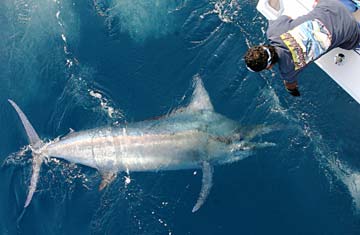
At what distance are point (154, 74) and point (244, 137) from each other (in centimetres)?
189

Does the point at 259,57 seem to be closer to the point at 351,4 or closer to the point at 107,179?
the point at 351,4

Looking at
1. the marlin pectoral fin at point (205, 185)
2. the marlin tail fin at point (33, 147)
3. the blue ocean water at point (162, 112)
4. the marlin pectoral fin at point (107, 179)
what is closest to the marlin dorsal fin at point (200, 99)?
the blue ocean water at point (162, 112)

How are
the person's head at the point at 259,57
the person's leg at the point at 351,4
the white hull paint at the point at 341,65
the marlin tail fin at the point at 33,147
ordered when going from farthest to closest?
the marlin tail fin at the point at 33,147
the white hull paint at the point at 341,65
the person's leg at the point at 351,4
the person's head at the point at 259,57

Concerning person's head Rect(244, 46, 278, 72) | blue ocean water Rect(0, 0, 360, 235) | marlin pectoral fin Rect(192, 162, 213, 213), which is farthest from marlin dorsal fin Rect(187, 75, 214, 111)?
person's head Rect(244, 46, 278, 72)

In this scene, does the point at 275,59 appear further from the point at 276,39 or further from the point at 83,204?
the point at 83,204

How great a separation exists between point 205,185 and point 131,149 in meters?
1.38

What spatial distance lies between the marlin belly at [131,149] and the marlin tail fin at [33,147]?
192 mm

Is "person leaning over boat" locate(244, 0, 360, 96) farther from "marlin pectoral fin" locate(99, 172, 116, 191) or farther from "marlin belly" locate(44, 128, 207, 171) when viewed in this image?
"marlin pectoral fin" locate(99, 172, 116, 191)

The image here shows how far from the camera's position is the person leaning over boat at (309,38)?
5617 millimetres

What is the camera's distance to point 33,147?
843 centimetres

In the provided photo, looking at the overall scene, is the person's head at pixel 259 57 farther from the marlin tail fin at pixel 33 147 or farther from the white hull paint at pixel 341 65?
the marlin tail fin at pixel 33 147

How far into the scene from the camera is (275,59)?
568 centimetres

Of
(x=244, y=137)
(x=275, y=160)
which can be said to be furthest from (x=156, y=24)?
(x=275, y=160)

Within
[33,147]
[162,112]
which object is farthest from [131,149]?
[33,147]
